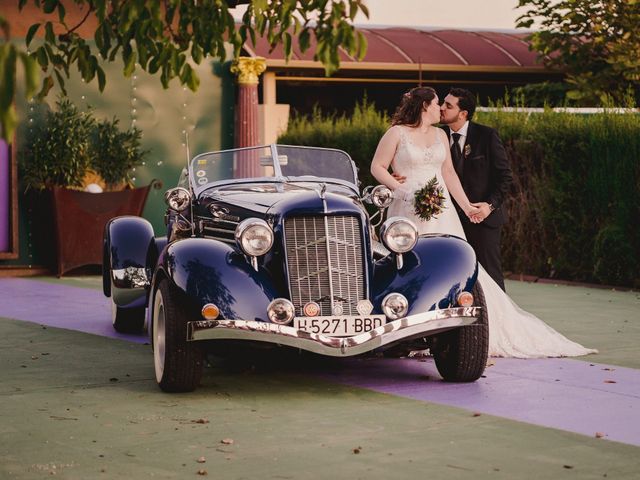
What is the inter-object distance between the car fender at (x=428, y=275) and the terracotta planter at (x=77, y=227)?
30.5 feet

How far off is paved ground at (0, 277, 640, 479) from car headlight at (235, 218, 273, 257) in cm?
68

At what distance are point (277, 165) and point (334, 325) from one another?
2223 mm

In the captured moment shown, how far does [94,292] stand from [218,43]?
29.0 feet

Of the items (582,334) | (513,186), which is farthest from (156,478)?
(513,186)

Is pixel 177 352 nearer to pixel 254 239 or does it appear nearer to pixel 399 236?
pixel 254 239

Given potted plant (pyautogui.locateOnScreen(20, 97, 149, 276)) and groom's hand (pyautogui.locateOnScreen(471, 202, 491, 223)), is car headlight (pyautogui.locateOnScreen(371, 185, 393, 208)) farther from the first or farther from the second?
potted plant (pyautogui.locateOnScreen(20, 97, 149, 276))

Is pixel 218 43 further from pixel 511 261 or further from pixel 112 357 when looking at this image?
pixel 511 261

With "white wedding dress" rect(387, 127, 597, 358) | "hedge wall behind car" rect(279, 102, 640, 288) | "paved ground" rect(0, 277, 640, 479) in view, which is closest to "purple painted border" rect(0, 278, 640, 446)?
"paved ground" rect(0, 277, 640, 479)

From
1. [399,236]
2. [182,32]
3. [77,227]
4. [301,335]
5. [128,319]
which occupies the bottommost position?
[77,227]

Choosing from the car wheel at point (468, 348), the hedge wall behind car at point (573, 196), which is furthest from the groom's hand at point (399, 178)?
the hedge wall behind car at point (573, 196)

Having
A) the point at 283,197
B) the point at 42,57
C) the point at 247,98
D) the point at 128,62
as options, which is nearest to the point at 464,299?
the point at 283,197

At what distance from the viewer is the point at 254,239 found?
24.6 ft

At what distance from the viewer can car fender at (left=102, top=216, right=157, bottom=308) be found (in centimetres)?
1012

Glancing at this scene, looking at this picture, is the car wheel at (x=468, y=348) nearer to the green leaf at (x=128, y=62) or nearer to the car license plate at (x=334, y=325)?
the car license plate at (x=334, y=325)
